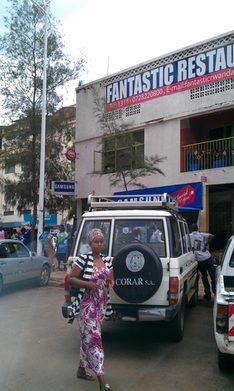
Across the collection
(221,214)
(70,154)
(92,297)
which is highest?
(70,154)

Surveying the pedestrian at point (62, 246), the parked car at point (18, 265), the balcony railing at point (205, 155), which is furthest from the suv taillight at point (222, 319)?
the pedestrian at point (62, 246)

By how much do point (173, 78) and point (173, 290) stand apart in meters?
11.3

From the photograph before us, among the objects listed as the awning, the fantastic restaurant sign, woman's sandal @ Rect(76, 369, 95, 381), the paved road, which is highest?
the fantastic restaurant sign

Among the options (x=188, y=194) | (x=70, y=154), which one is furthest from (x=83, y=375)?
(x=70, y=154)

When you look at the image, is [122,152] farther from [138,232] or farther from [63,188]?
[138,232]

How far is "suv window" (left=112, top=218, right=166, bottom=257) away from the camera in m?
6.34

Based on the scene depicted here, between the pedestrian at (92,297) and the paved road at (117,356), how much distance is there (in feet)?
1.24

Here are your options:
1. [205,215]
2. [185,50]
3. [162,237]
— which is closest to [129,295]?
[162,237]

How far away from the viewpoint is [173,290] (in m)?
5.79

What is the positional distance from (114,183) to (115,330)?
28.3 feet

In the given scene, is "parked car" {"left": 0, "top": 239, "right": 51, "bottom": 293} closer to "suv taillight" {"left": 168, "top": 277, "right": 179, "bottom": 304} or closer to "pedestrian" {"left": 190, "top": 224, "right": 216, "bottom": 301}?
"pedestrian" {"left": 190, "top": 224, "right": 216, "bottom": 301}

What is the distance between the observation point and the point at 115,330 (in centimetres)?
706

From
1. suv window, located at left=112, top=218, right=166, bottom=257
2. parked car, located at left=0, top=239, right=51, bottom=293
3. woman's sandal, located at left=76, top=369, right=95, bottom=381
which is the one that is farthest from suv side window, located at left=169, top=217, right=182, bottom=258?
parked car, located at left=0, top=239, right=51, bottom=293

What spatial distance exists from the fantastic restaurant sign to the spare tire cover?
32.9 feet
